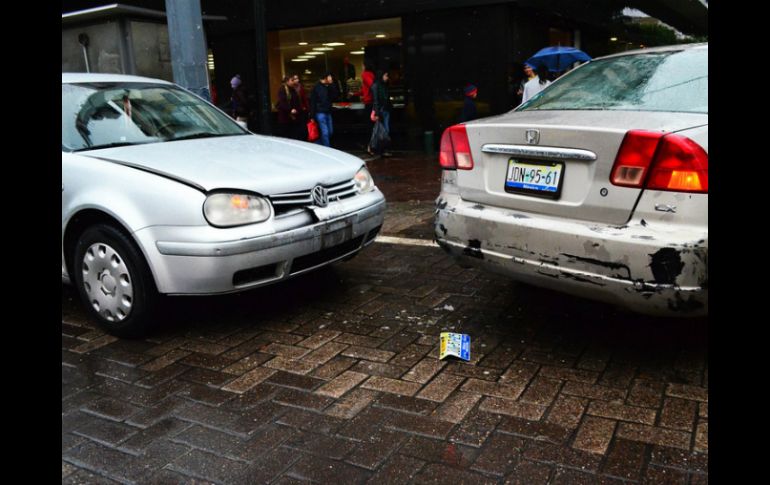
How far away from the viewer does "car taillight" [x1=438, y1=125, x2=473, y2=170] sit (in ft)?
12.8

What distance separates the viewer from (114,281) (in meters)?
4.01

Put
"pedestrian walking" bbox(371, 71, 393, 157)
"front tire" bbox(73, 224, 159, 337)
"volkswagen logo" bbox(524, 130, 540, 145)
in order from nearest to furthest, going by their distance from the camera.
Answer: "volkswagen logo" bbox(524, 130, 540, 145) < "front tire" bbox(73, 224, 159, 337) < "pedestrian walking" bbox(371, 71, 393, 157)

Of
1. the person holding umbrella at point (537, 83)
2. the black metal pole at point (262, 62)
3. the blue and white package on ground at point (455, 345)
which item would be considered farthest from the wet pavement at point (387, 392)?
the person holding umbrella at point (537, 83)

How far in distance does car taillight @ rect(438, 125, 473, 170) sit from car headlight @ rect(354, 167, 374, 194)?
852mm

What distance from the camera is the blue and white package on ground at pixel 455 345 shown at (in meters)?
3.64

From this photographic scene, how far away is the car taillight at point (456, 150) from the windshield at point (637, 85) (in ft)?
1.78

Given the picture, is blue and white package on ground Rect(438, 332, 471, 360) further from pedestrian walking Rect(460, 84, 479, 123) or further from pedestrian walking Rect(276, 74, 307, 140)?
pedestrian walking Rect(276, 74, 307, 140)

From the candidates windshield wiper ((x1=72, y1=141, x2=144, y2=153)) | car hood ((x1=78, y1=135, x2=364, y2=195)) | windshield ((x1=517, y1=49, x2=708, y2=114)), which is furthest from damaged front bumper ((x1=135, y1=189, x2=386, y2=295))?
windshield ((x1=517, y1=49, x2=708, y2=114))

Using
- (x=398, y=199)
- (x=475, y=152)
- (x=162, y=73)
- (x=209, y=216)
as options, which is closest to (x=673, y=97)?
(x=475, y=152)

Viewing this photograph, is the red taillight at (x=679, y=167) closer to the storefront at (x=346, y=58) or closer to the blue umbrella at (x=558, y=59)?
the blue umbrella at (x=558, y=59)

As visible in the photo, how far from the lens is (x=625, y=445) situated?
2719mm

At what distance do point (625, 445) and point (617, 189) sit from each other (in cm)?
116
